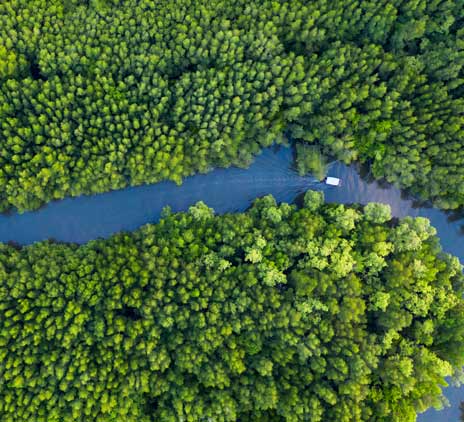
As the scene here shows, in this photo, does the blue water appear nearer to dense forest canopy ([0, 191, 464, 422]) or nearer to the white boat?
the white boat

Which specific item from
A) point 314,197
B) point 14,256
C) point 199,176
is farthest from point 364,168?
point 14,256

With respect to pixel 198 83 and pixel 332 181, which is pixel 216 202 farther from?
pixel 332 181

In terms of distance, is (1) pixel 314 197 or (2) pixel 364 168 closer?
(1) pixel 314 197

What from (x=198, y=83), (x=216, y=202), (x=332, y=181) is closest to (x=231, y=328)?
(x=216, y=202)

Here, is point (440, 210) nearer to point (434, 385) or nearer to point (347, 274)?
point (347, 274)

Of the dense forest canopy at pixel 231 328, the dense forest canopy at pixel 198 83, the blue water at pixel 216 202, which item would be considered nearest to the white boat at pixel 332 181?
the blue water at pixel 216 202

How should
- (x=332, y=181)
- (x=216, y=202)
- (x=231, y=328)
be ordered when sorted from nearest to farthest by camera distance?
(x=231, y=328)
(x=216, y=202)
(x=332, y=181)
